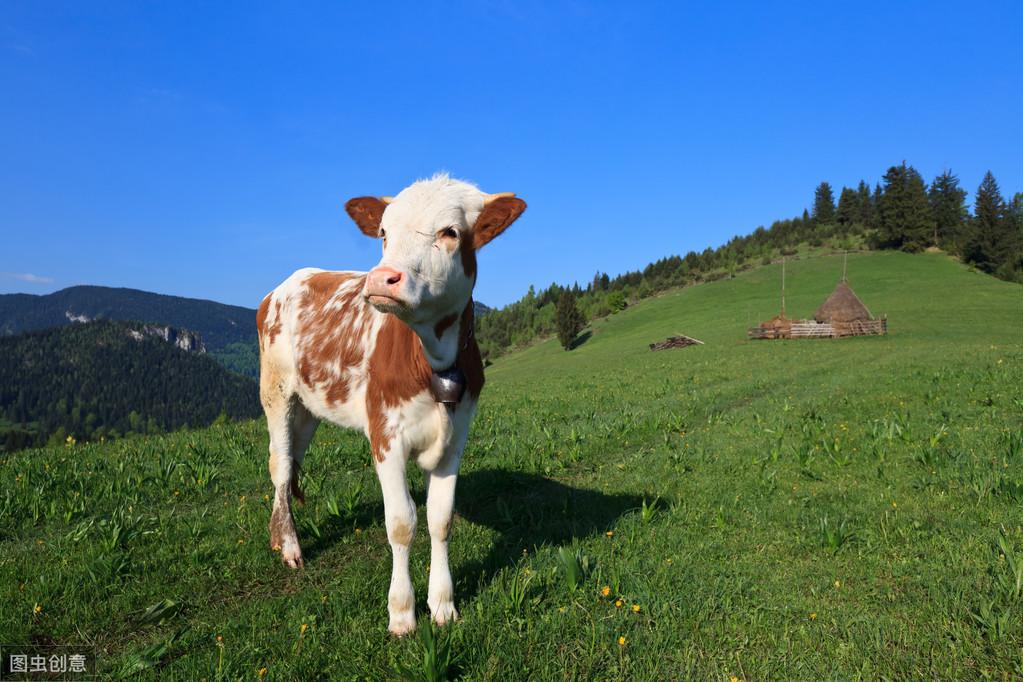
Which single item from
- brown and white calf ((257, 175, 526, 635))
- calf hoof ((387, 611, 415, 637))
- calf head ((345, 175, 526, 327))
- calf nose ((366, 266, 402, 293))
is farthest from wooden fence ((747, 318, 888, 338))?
calf nose ((366, 266, 402, 293))

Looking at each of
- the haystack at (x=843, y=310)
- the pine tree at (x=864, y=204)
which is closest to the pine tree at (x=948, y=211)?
the pine tree at (x=864, y=204)

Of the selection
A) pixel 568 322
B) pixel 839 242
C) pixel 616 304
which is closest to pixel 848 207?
pixel 839 242

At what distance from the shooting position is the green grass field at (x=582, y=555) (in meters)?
3.78

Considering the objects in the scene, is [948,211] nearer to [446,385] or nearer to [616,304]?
[616,304]

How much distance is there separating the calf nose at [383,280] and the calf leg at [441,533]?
165 cm

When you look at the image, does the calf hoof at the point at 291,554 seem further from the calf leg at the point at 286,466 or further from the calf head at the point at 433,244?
the calf head at the point at 433,244

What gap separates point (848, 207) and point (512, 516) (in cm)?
13861

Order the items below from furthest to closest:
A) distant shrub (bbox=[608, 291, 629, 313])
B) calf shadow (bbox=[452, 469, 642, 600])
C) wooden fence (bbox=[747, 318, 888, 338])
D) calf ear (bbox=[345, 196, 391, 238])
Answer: distant shrub (bbox=[608, 291, 629, 313]), wooden fence (bbox=[747, 318, 888, 338]), calf shadow (bbox=[452, 469, 642, 600]), calf ear (bbox=[345, 196, 391, 238])

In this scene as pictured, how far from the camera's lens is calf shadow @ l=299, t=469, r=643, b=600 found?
17.5 feet

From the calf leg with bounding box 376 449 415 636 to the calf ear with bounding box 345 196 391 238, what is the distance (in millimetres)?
1745

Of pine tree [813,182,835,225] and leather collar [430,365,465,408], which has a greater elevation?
pine tree [813,182,835,225]

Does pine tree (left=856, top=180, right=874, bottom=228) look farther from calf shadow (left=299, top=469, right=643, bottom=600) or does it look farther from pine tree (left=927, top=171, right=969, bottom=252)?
calf shadow (left=299, top=469, right=643, bottom=600)

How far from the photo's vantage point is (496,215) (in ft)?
13.5

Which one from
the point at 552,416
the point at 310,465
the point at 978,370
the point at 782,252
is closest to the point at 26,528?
the point at 310,465
